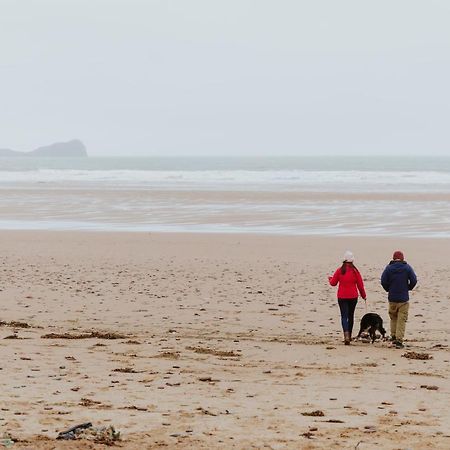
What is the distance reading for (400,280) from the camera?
1127cm

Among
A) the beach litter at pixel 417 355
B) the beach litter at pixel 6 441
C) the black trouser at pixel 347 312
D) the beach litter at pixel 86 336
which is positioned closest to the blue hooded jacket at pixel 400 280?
the black trouser at pixel 347 312

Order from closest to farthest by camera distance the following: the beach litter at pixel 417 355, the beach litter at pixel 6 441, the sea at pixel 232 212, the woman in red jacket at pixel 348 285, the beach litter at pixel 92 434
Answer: the beach litter at pixel 6 441
the beach litter at pixel 92 434
the beach litter at pixel 417 355
the woman in red jacket at pixel 348 285
the sea at pixel 232 212

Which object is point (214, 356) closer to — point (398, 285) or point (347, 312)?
point (347, 312)

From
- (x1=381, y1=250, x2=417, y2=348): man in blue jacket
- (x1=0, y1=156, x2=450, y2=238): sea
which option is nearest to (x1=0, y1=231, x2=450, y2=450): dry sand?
(x1=381, y1=250, x2=417, y2=348): man in blue jacket

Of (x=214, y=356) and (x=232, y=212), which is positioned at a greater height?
(x=232, y=212)

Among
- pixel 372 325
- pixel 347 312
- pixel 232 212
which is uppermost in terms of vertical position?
pixel 232 212

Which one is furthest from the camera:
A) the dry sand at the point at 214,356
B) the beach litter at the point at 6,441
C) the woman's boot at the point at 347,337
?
the woman's boot at the point at 347,337

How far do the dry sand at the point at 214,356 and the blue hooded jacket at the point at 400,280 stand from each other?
637 millimetres

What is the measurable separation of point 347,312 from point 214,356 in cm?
232

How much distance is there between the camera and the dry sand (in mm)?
6453

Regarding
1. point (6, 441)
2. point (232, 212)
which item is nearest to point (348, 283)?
point (6, 441)

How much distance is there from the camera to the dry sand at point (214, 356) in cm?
645

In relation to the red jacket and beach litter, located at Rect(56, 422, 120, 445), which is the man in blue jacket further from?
beach litter, located at Rect(56, 422, 120, 445)

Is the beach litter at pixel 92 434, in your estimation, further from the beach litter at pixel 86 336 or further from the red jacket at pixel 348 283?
the red jacket at pixel 348 283
